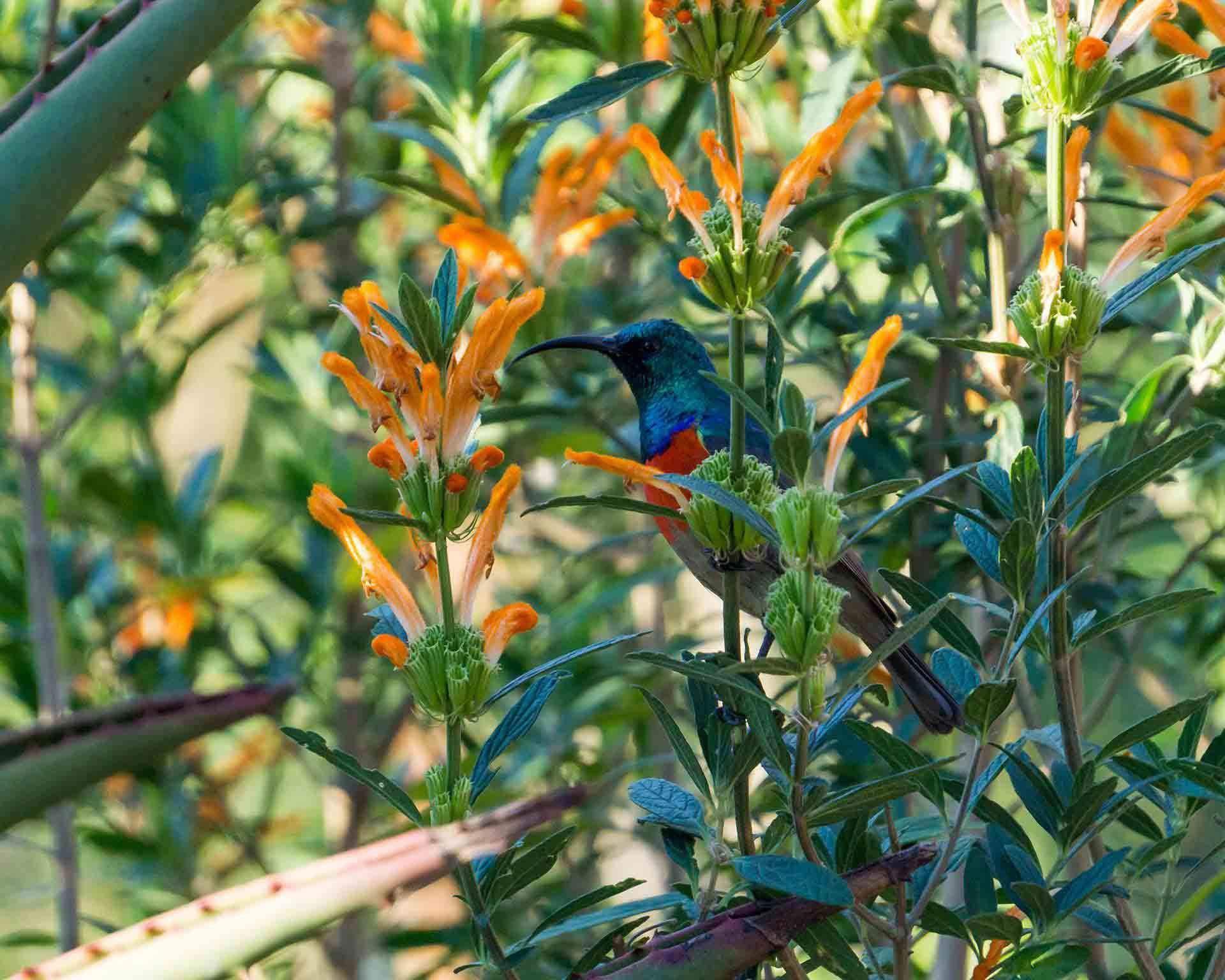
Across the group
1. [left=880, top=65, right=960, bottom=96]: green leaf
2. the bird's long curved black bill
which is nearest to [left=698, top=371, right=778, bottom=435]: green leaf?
[left=880, top=65, right=960, bottom=96]: green leaf

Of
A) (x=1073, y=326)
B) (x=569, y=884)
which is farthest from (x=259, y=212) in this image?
(x=1073, y=326)

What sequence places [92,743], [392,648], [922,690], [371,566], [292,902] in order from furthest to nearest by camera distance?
[922,690]
[371,566]
[392,648]
[92,743]
[292,902]

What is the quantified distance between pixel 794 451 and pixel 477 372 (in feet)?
0.81

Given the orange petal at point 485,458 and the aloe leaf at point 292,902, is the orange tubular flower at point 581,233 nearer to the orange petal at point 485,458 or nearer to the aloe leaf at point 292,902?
the orange petal at point 485,458

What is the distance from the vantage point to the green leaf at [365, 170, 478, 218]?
191 cm

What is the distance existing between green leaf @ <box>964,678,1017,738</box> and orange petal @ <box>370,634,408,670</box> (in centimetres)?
36

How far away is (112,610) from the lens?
259 cm

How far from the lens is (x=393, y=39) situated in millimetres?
2803

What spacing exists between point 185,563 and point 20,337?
2.00ft

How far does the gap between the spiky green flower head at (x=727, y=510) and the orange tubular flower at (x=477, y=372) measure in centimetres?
15

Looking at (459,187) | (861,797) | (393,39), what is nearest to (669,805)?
(861,797)

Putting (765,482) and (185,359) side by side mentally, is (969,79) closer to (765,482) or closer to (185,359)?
(765,482)

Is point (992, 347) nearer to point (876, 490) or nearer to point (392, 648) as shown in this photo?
point (876, 490)

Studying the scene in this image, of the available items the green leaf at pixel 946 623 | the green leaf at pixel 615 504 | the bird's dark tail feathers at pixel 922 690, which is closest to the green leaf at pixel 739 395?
the green leaf at pixel 615 504
